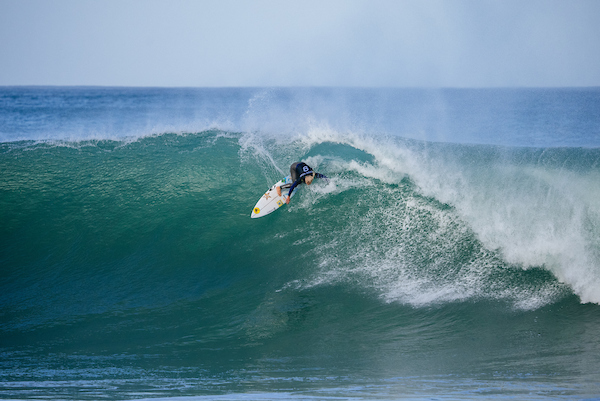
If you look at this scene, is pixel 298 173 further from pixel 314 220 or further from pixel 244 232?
pixel 244 232

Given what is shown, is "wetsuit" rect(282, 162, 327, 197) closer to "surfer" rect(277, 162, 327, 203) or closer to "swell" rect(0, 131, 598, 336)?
"surfer" rect(277, 162, 327, 203)

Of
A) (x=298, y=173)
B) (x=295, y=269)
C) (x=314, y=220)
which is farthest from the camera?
(x=314, y=220)

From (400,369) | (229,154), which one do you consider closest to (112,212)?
(229,154)

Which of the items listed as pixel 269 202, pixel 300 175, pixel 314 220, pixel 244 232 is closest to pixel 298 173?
pixel 300 175

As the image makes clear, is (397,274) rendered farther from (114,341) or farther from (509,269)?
(114,341)

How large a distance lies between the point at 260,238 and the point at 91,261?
3.05 meters

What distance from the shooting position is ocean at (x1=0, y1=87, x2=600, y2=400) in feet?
14.7

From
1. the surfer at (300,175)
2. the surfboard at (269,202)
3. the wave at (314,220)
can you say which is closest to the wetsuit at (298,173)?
the surfer at (300,175)

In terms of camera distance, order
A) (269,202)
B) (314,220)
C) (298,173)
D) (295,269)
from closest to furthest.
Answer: (295,269) → (298,173) → (314,220) → (269,202)

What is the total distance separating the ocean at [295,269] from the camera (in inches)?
177

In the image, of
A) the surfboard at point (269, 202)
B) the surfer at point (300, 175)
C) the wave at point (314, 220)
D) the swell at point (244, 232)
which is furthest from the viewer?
the surfboard at point (269, 202)

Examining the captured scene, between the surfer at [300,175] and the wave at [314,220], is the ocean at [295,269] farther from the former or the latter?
the surfer at [300,175]

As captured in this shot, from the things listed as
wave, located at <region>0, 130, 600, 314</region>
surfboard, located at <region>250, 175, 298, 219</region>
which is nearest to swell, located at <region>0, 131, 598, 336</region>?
wave, located at <region>0, 130, 600, 314</region>

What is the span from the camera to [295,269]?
6.74 m
